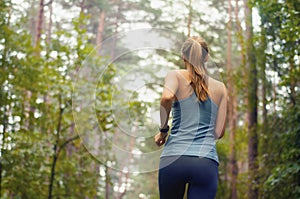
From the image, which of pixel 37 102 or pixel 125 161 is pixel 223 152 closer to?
pixel 37 102

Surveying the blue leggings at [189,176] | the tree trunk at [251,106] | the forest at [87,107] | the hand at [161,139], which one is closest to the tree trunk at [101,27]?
the forest at [87,107]

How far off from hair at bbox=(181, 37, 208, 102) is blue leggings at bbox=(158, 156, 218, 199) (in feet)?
1.15

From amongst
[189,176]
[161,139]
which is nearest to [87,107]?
[161,139]

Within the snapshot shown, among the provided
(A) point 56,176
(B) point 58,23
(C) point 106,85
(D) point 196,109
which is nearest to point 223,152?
(A) point 56,176

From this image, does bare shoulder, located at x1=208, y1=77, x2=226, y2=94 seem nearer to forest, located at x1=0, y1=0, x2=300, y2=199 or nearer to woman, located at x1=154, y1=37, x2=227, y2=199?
woman, located at x1=154, y1=37, x2=227, y2=199

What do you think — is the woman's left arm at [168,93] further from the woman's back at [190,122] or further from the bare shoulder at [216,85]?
the bare shoulder at [216,85]

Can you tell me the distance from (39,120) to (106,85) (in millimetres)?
2457

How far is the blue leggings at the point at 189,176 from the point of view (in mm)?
2406

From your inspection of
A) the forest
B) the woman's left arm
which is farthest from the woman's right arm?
the forest

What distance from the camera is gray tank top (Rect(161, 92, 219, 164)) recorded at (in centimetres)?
244

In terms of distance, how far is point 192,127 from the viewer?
2475 mm

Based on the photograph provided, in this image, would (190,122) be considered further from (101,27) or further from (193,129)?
(101,27)

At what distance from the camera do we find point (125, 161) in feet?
12.2

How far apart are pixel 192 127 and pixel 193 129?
0.04 feet
